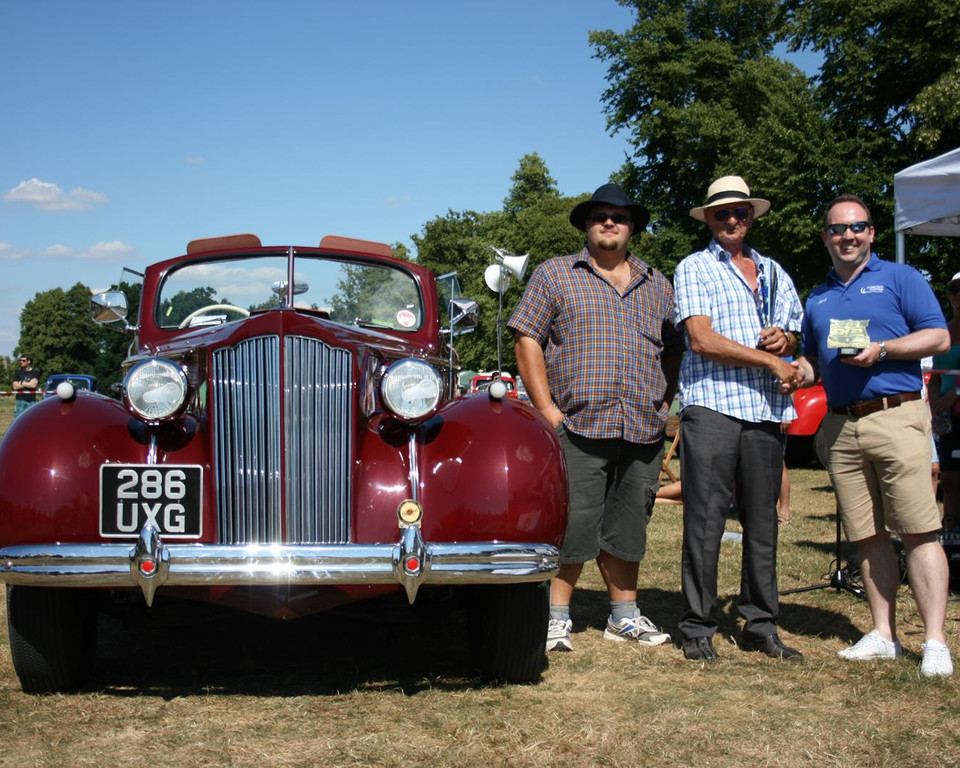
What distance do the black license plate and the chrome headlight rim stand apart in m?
0.19

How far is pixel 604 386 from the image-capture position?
176 inches

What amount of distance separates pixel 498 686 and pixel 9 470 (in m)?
1.93

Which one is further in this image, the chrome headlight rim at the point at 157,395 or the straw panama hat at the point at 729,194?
the straw panama hat at the point at 729,194

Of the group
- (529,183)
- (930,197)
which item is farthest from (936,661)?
(529,183)

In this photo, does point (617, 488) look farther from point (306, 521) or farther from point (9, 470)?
point (9, 470)

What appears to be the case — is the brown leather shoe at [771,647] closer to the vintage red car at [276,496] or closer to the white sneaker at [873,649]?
the white sneaker at [873,649]

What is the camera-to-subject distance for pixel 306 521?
11.3 ft

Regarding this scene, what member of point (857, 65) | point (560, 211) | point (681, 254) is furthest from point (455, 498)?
point (560, 211)

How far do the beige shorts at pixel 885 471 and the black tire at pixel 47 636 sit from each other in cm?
309

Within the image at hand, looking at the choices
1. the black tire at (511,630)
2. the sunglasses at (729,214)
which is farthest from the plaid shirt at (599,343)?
the black tire at (511,630)

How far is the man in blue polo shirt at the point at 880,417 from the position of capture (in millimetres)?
4023

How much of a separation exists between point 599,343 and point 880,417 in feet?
4.01

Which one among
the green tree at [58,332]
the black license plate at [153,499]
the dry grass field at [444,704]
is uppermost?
the green tree at [58,332]

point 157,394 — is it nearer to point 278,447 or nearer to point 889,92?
point 278,447
